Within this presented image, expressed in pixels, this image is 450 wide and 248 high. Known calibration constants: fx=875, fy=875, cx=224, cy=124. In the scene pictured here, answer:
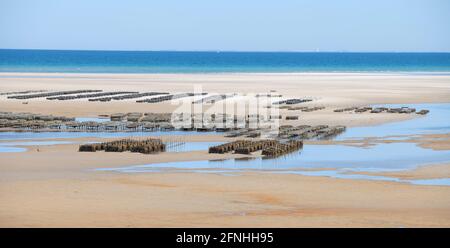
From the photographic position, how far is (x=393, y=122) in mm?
49531

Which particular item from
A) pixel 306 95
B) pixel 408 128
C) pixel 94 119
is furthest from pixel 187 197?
pixel 306 95

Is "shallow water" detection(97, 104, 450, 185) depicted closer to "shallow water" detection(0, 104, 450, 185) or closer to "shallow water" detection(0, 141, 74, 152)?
"shallow water" detection(0, 104, 450, 185)

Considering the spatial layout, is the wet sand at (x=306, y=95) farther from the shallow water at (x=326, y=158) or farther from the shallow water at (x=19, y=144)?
the shallow water at (x=19, y=144)

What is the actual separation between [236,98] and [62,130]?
26.8m

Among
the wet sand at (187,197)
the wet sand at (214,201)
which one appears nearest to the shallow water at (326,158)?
the wet sand at (187,197)

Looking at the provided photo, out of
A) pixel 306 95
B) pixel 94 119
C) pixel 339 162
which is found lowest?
pixel 339 162

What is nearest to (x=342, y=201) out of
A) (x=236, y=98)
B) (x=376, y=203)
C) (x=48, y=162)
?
(x=376, y=203)

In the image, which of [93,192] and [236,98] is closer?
[93,192]

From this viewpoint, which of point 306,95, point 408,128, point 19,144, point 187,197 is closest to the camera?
point 187,197

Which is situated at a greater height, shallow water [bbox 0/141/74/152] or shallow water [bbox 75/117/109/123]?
shallow water [bbox 75/117/109/123]

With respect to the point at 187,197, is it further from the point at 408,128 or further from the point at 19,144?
the point at 408,128

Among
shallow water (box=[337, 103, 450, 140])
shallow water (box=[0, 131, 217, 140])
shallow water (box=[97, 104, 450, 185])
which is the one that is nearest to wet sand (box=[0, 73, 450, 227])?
shallow water (box=[97, 104, 450, 185])

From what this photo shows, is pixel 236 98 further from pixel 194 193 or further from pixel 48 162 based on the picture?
pixel 194 193
